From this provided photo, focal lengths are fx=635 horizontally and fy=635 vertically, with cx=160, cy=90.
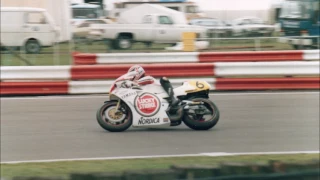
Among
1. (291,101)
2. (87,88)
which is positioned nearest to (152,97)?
(87,88)

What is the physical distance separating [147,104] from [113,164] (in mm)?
1648

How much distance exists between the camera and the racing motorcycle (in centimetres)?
808

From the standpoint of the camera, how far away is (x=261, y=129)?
8750 mm

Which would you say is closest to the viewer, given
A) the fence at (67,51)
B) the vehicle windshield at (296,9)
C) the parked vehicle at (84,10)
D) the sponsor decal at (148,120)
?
the parked vehicle at (84,10)

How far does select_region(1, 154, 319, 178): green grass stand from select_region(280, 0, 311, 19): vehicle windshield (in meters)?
15.9

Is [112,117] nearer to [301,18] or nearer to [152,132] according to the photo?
[152,132]

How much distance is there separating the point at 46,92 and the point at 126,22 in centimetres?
192

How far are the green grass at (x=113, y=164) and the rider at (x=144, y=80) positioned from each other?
121 centimetres

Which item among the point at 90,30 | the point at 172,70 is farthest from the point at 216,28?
the point at 172,70

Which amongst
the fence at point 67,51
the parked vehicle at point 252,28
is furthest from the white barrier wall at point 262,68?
the parked vehicle at point 252,28

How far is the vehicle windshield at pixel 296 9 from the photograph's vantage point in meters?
22.5

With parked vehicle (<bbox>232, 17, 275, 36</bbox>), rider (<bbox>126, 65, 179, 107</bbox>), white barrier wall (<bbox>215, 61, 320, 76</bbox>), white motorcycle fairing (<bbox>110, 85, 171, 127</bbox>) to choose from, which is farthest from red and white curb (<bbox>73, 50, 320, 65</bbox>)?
parked vehicle (<bbox>232, 17, 275, 36</bbox>)

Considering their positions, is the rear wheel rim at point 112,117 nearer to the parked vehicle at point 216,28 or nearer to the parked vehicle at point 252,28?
the parked vehicle at point 216,28

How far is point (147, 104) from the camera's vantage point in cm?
820
